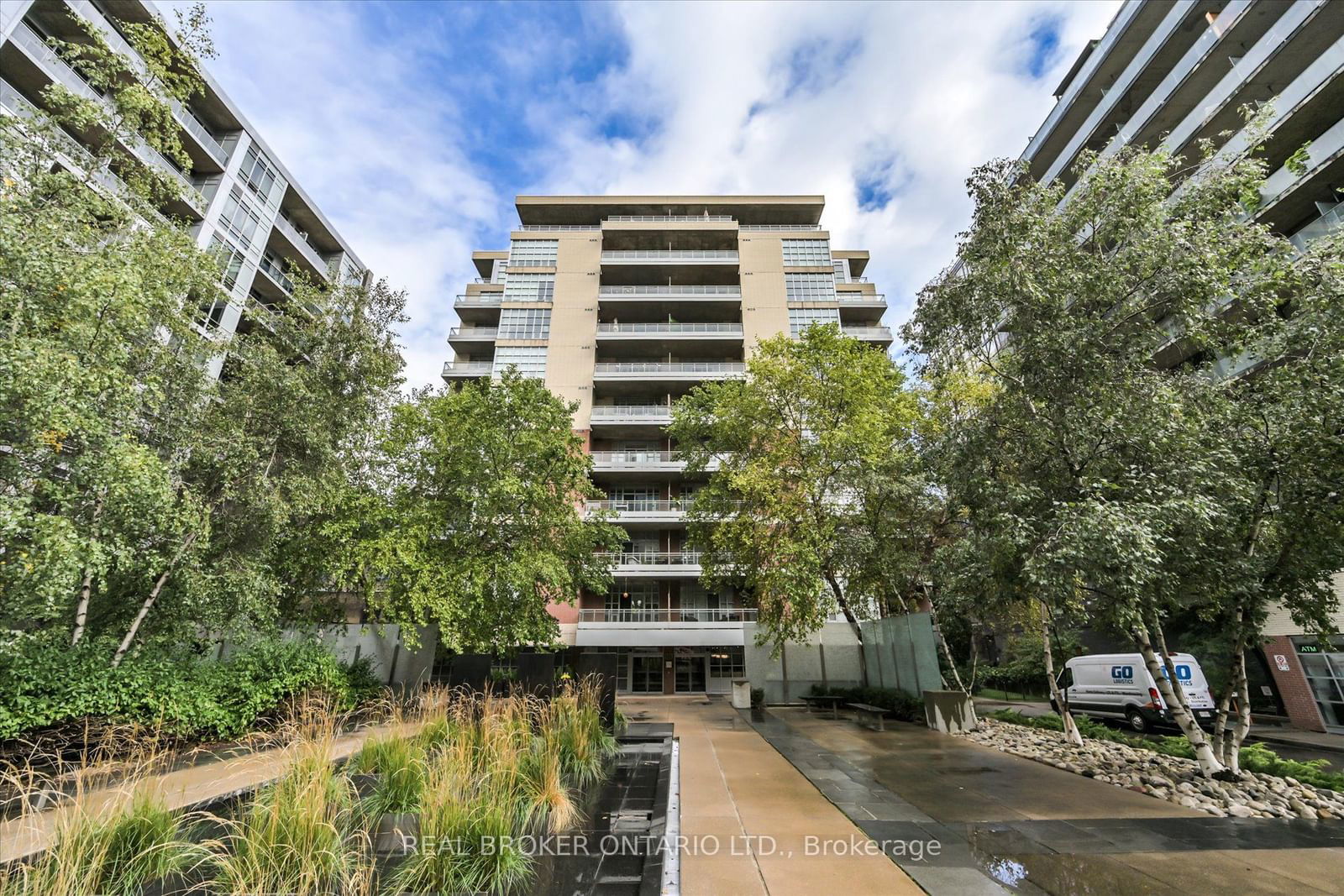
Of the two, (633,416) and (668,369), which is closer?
(633,416)

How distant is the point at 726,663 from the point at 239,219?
101 ft

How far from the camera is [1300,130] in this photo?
596 inches

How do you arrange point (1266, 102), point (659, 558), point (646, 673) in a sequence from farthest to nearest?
point (646, 673) < point (659, 558) < point (1266, 102)

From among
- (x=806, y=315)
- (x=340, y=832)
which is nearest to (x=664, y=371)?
(x=806, y=315)

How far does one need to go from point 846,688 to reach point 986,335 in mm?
15264

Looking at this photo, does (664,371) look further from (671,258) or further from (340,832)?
(340,832)

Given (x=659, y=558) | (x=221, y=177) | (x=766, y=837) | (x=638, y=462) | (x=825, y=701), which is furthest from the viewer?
(x=638, y=462)

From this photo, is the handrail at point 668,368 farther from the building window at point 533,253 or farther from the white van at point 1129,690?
the white van at point 1129,690

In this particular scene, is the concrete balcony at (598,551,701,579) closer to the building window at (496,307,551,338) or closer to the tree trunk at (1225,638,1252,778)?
the building window at (496,307,551,338)

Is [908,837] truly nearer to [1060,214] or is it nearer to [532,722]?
[532,722]

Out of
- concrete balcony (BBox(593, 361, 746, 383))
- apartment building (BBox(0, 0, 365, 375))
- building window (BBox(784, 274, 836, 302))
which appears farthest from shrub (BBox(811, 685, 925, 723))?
building window (BBox(784, 274, 836, 302))

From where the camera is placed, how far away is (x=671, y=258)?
32938mm

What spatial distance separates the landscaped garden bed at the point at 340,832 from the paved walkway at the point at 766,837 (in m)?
1.45

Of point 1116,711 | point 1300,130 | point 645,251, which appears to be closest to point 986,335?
point 1116,711
